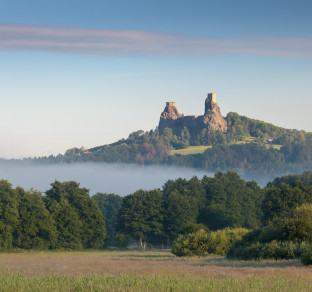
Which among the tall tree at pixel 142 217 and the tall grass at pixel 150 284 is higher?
the tall grass at pixel 150 284

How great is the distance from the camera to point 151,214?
13500cm

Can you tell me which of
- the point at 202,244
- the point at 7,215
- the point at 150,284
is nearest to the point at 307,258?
the point at 150,284

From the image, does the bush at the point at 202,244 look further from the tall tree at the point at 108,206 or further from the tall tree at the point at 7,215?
the tall tree at the point at 108,206

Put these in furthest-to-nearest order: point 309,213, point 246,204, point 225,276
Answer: point 246,204 < point 309,213 < point 225,276

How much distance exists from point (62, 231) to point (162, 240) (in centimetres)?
3261

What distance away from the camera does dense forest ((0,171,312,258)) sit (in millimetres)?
104688

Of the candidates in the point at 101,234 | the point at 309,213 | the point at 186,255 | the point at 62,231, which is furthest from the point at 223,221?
the point at 309,213

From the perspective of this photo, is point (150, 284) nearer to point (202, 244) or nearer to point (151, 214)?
point (202, 244)

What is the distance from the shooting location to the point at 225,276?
34688mm

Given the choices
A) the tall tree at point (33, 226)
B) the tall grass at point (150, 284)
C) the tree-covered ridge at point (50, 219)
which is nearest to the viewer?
the tall grass at point (150, 284)

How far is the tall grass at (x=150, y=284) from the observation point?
2830cm

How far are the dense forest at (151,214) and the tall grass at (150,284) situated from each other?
43.2m

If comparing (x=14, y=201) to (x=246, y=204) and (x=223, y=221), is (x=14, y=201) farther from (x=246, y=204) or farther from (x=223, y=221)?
(x=246, y=204)

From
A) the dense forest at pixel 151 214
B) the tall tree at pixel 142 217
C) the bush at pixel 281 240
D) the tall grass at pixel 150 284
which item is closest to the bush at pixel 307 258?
the bush at pixel 281 240
